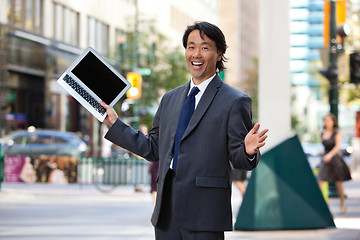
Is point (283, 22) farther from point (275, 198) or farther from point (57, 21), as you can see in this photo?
point (57, 21)

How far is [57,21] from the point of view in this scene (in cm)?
4669

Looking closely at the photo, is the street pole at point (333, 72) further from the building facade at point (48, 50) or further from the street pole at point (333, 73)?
the building facade at point (48, 50)

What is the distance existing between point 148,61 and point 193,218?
4435cm

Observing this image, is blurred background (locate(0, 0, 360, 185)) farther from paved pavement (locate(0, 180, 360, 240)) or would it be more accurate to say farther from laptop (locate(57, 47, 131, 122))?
laptop (locate(57, 47, 131, 122))

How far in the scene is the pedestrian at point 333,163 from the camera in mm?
15430

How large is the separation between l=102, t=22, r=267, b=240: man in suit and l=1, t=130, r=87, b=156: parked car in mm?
26516

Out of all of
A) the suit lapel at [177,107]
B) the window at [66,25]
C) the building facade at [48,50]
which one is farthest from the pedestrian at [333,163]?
the window at [66,25]

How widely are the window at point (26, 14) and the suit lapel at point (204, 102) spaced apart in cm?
3752

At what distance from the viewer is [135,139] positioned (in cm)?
483

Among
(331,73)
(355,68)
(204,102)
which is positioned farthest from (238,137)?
(331,73)

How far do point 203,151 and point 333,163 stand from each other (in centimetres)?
1146

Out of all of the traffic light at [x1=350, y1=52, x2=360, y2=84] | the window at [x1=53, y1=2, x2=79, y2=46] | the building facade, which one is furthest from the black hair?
the window at [x1=53, y1=2, x2=79, y2=46]

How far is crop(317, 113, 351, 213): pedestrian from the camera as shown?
15.4 m

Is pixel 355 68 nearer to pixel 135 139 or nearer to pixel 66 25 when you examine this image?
pixel 135 139
